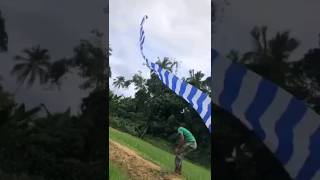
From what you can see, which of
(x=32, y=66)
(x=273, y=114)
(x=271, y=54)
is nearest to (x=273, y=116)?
(x=273, y=114)

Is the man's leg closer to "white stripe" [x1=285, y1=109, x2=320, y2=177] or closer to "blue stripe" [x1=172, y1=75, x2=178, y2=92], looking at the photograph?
"blue stripe" [x1=172, y1=75, x2=178, y2=92]

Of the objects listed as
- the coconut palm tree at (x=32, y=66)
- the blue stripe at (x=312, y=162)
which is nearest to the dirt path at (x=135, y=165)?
the coconut palm tree at (x=32, y=66)

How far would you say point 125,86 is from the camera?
20094 millimetres

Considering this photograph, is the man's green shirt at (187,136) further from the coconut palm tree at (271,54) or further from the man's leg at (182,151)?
the coconut palm tree at (271,54)

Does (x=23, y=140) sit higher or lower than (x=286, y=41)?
lower

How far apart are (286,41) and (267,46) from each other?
211mm

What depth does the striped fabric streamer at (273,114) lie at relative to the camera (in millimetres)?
5727

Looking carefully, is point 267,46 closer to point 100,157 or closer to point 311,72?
point 311,72

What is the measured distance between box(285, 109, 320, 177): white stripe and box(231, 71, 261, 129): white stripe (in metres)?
0.53

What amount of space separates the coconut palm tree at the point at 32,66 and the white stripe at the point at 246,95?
84.6 inches

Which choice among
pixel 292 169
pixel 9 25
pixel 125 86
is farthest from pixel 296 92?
pixel 125 86

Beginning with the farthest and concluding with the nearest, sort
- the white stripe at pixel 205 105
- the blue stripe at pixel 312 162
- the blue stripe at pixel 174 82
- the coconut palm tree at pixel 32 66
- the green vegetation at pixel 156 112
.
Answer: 1. the green vegetation at pixel 156 112
2. the blue stripe at pixel 174 82
3. the white stripe at pixel 205 105
4. the coconut palm tree at pixel 32 66
5. the blue stripe at pixel 312 162

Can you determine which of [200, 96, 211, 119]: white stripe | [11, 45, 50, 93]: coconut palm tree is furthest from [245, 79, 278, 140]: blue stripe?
[200, 96, 211, 119]: white stripe

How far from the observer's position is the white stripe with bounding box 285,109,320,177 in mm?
5730
